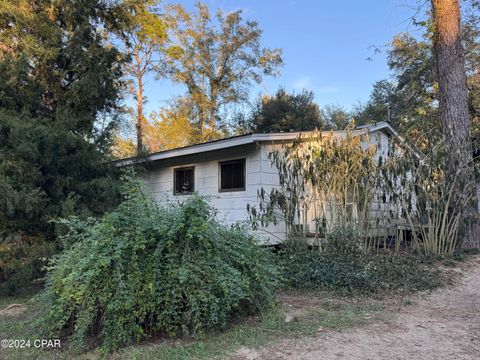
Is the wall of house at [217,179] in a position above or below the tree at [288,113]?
below

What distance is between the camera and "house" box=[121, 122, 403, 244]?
309 inches

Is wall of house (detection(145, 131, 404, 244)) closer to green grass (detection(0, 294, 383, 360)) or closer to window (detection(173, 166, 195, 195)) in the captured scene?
window (detection(173, 166, 195, 195))

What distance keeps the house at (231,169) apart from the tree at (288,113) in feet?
33.3

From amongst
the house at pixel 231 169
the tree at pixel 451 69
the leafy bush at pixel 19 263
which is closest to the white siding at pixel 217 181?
the house at pixel 231 169

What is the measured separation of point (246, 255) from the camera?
4180mm

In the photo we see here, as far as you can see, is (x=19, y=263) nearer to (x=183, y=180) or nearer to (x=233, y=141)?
(x=233, y=141)

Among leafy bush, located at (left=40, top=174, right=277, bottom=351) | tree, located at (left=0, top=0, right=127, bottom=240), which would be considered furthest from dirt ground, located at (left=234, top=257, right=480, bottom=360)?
tree, located at (left=0, top=0, right=127, bottom=240)

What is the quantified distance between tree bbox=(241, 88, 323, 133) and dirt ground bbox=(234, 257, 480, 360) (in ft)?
51.7

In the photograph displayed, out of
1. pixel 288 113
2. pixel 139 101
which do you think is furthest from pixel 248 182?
pixel 139 101

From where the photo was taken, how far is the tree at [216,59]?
23.2m

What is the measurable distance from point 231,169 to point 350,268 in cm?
385

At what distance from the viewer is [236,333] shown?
11.9 ft

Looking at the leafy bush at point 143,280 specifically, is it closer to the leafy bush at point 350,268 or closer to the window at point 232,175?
the leafy bush at point 350,268

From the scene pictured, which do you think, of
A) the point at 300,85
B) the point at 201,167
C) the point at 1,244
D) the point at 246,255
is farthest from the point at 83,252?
the point at 300,85
